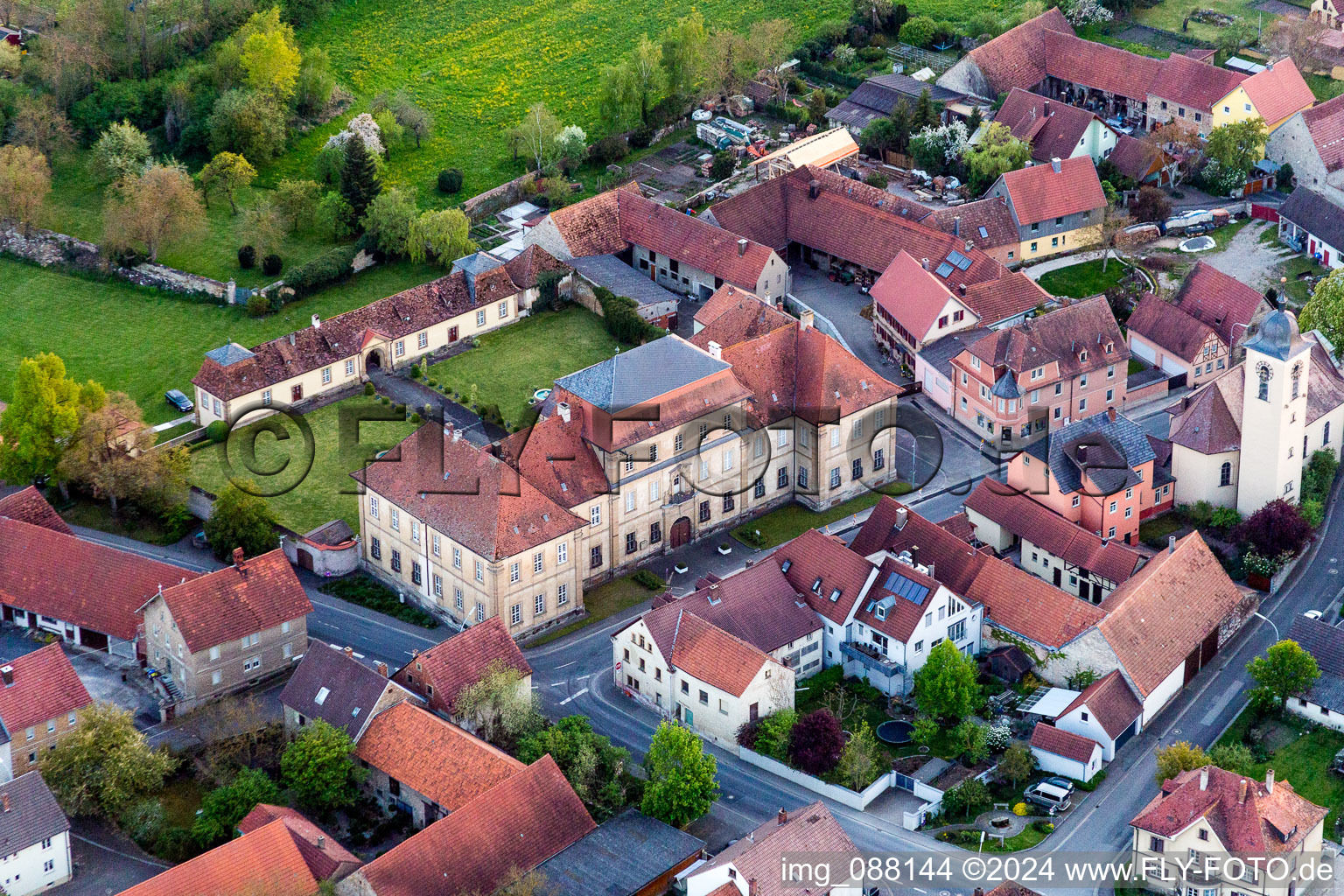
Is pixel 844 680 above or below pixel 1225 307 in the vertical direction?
below

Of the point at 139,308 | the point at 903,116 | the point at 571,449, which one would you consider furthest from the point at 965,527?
the point at 139,308

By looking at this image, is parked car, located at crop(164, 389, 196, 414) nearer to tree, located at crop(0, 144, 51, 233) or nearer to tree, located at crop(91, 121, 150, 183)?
tree, located at crop(0, 144, 51, 233)

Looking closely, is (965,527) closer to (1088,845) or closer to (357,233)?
(1088,845)

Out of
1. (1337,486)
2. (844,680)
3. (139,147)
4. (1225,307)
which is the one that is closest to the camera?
(844,680)

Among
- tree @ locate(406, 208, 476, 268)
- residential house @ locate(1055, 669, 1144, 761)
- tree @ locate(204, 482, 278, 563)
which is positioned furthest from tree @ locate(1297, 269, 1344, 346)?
tree @ locate(204, 482, 278, 563)

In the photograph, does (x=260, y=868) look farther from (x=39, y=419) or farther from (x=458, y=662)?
(x=39, y=419)

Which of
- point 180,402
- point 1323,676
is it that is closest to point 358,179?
point 180,402

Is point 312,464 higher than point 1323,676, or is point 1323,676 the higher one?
point 1323,676
